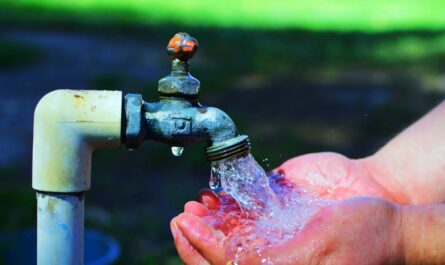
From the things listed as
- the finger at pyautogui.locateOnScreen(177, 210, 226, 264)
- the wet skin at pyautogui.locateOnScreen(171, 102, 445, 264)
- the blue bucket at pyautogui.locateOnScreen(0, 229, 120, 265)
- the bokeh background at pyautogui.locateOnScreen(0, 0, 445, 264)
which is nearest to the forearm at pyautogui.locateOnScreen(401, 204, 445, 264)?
the wet skin at pyautogui.locateOnScreen(171, 102, 445, 264)

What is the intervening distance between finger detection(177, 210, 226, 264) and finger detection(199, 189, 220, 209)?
0.50ft

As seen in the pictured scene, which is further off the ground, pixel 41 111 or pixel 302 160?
pixel 41 111

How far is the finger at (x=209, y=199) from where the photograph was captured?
1.51 m

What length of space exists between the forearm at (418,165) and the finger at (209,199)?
0.45 m

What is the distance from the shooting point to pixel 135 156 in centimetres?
361

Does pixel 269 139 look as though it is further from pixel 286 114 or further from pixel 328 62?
pixel 328 62

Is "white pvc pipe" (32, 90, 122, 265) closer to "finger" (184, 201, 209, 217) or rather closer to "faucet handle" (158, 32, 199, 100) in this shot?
"faucet handle" (158, 32, 199, 100)

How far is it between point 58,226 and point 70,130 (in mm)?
170

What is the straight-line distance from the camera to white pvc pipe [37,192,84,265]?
1.27m

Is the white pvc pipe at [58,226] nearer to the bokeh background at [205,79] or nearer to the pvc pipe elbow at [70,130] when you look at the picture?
the pvc pipe elbow at [70,130]

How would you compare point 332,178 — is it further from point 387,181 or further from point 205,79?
point 205,79

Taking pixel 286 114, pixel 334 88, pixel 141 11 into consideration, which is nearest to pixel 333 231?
pixel 286 114

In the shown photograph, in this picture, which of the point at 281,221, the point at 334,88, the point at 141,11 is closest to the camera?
the point at 281,221

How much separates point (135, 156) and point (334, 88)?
1812 millimetres
